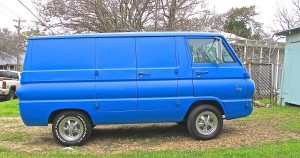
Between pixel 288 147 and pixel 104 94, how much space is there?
11.4ft

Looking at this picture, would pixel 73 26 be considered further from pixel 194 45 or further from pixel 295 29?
pixel 194 45

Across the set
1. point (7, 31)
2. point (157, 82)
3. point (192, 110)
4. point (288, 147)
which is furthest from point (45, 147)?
point (7, 31)

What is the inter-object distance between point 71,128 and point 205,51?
10.1 ft

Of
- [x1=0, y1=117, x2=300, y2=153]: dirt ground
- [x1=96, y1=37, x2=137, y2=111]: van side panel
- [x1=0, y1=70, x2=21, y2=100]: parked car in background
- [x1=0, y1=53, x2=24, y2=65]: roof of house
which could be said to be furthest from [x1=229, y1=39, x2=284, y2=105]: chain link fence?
[x1=0, y1=53, x2=24, y2=65]: roof of house

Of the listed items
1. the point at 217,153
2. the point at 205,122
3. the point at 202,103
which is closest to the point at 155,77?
the point at 202,103

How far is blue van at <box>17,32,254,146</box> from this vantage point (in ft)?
24.0

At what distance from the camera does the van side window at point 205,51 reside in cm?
774

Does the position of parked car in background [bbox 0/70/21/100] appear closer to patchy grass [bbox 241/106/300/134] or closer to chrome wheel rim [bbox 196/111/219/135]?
patchy grass [bbox 241/106/300/134]

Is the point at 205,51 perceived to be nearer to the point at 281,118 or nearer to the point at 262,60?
the point at 281,118

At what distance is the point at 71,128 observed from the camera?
753 centimetres

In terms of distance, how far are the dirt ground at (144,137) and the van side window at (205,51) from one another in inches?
63.2

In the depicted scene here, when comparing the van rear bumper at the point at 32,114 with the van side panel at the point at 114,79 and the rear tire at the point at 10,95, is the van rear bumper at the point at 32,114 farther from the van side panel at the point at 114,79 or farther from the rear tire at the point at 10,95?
the rear tire at the point at 10,95

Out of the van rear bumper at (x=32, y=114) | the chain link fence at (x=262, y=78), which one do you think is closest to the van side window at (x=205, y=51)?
the van rear bumper at (x=32, y=114)

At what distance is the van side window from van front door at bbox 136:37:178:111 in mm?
446
